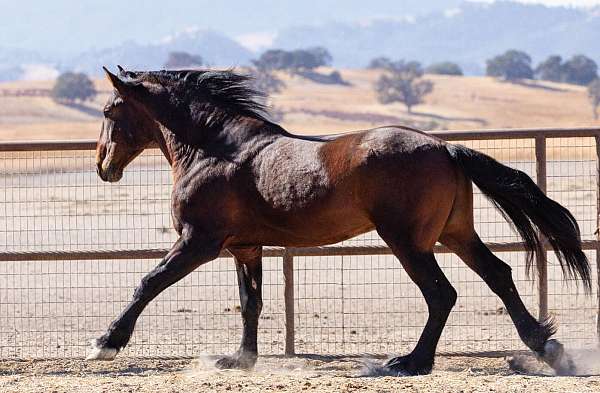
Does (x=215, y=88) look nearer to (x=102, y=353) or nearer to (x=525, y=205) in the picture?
(x=102, y=353)

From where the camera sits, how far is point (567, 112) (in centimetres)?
7744

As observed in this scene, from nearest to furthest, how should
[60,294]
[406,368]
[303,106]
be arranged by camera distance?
[406,368] < [60,294] < [303,106]

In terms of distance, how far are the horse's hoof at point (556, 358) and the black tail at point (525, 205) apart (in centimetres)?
43

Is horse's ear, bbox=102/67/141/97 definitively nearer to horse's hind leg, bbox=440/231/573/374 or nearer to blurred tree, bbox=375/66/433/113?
horse's hind leg, bbox=440/231/573/374

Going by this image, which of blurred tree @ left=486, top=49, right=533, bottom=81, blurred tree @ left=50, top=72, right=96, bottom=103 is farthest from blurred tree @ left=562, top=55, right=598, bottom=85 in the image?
blurred tree @ left=50, top=72, right=96, bottom=103

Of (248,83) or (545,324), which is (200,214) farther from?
(545,324)

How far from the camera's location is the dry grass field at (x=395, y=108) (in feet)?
225

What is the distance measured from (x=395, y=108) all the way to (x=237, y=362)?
74.9m

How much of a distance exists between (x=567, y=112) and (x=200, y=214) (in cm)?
7308

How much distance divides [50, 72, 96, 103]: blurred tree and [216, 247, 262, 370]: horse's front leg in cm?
7470

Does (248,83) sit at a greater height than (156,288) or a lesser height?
greater

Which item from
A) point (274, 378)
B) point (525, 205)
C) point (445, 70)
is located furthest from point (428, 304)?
point (445, 70)

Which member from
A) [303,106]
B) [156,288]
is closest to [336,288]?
[156,288]

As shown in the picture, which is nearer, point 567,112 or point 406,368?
point 406,368
